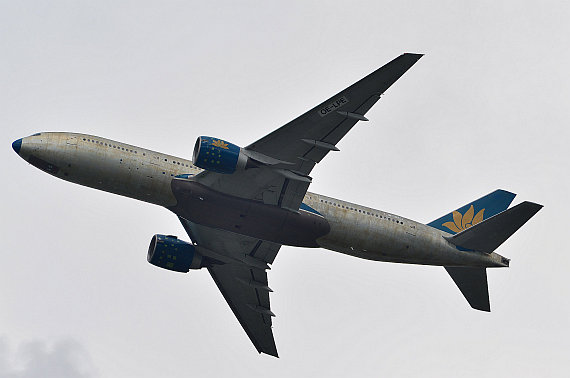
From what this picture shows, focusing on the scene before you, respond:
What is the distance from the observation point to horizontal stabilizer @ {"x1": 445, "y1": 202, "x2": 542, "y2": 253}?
5153 centimetres

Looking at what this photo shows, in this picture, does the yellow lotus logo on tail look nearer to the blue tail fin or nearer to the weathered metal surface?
the blue tail fin

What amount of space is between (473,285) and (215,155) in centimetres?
2178

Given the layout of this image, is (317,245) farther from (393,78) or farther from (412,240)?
(393,78)

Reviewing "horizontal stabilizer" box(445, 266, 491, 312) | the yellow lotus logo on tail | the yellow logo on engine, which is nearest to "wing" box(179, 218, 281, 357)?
the yellow logo on engine

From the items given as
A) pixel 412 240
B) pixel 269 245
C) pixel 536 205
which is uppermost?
pixel 536 205

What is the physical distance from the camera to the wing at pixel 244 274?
57469 mm

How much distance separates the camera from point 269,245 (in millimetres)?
57094

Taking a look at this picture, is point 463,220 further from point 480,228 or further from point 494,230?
point 494,230

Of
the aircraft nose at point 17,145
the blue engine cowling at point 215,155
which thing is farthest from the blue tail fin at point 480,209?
the aircraft nose at point 17,145

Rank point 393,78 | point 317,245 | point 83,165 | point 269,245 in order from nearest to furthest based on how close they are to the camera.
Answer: point 393,78, point 83,165, point 317,245, point 269,245

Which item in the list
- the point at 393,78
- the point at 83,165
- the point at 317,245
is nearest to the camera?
the point at 393,78

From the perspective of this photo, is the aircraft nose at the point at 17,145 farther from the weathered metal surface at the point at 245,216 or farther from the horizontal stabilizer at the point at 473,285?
the horizontal stabilizer at the point at 473,285

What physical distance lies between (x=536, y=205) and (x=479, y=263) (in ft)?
20.3

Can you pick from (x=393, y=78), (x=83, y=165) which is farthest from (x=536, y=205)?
(x=83, y=165)
